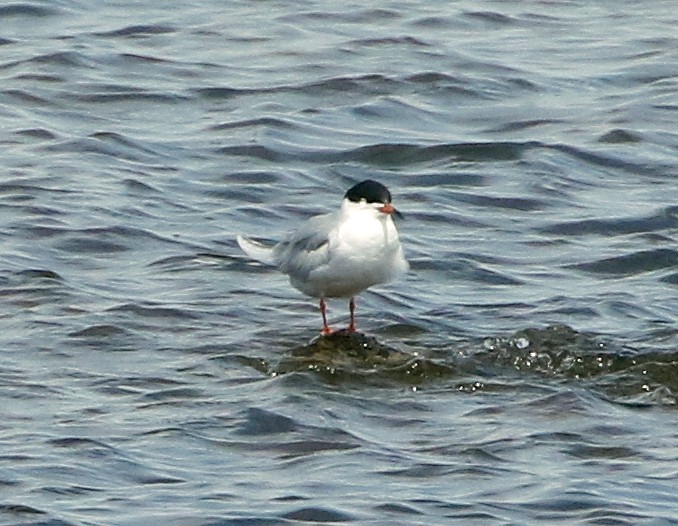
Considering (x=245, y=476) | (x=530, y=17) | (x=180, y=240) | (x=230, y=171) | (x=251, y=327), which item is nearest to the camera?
(x=245, y=476)

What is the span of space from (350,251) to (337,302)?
120 cm

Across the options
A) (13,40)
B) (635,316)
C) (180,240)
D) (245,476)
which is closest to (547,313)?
(635,316)

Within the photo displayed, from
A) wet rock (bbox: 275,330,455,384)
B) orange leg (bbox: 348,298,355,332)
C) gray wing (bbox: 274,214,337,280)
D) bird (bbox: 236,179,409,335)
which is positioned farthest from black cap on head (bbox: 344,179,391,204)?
wet rock (bbox: 275,330,455,384)

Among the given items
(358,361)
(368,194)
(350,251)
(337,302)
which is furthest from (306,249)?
(337,302)

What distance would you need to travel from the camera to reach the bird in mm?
9719

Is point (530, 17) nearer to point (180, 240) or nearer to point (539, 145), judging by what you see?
point (539, 145)

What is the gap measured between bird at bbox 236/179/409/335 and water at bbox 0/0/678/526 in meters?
0.29

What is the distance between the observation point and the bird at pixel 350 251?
9.72 meters

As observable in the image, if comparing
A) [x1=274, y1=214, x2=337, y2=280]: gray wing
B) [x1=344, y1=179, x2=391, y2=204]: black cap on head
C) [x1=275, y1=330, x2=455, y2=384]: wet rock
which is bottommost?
[x1=275, y1=330, x2=455, y2=384]: wet rock

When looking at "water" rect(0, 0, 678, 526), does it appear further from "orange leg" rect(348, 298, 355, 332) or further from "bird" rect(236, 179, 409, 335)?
"bird" rect(236, 179, 409, 335)

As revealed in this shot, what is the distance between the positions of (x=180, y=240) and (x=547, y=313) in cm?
238

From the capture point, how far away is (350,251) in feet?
31.8

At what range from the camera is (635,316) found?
10031 millimetres

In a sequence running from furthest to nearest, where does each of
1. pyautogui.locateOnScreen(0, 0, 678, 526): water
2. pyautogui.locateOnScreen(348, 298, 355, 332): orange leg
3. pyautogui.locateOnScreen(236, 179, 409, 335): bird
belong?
1. pyautogui.locateOnScreen(348, 298, 355, 332): orange leg
2. pyautogui.locateOnScreen(236, 179, 409, 335): bird
3. pyautogui.locateOnScreen(0, 0, 678, 526): water
